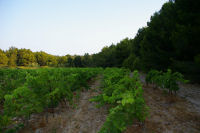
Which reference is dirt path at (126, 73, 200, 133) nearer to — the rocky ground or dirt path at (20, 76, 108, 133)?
the rocky ground

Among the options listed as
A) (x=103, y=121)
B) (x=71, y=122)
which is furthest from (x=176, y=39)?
(x=71, y=122)

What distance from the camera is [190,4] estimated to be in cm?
768

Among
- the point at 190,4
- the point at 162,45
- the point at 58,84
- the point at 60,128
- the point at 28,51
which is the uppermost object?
the point at 28,51

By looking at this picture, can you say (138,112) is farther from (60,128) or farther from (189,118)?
(189,118)

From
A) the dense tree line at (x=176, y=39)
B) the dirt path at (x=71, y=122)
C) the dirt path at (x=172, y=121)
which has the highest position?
the dense tree line at (x=176, y=39)

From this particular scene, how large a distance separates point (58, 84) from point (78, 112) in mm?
1316

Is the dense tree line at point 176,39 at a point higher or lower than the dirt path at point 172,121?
higher

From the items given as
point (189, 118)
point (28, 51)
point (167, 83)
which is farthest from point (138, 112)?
point (28, 51)

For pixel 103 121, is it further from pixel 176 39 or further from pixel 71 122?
pixel 176 39

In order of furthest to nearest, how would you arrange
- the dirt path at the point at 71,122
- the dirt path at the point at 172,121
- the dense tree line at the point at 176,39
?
the dense tree line at the point at 176,39, the dirt path at the point at 71,122, the dirt path at the point at 172,121

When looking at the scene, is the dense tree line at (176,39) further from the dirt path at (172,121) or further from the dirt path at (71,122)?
the dirt path at (71,122)

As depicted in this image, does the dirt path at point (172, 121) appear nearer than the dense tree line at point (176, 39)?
Yes

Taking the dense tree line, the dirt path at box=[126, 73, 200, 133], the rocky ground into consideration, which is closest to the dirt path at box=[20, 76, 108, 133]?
the rocky ground

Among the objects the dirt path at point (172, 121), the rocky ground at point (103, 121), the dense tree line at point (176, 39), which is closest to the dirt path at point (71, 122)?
the rocky ground at point (103, 121)
